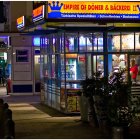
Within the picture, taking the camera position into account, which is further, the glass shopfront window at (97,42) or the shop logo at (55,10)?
the glass shopfront window at (97,42)

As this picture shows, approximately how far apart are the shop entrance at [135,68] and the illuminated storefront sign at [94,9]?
227 centimetres

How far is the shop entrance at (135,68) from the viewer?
1781 centimetres

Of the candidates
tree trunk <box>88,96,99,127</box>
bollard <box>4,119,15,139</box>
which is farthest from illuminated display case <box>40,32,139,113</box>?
bollard <box>4,119,15,139</box>

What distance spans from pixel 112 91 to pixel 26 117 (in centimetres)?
536

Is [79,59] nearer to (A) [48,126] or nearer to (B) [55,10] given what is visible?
(B) [55,10]

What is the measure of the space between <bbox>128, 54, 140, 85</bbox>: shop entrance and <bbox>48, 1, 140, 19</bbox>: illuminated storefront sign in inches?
89.6

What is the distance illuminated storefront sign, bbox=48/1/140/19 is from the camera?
1545 centimetres

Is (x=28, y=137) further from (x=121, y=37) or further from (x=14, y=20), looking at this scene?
(x=14, y=20)

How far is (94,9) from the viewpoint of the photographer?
1574 cm

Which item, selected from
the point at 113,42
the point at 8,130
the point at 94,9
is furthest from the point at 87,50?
the point at 8,130

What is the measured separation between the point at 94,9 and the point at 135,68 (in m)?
3.26

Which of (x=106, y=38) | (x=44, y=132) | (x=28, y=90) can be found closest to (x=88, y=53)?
(x=106, y=38)

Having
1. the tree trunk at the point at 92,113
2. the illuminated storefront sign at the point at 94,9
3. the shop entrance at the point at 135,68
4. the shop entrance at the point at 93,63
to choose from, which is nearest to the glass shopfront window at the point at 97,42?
the shop entrance at the point at 93,63

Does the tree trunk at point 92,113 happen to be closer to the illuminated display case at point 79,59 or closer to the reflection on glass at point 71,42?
the illuminated display case at point 79,59
